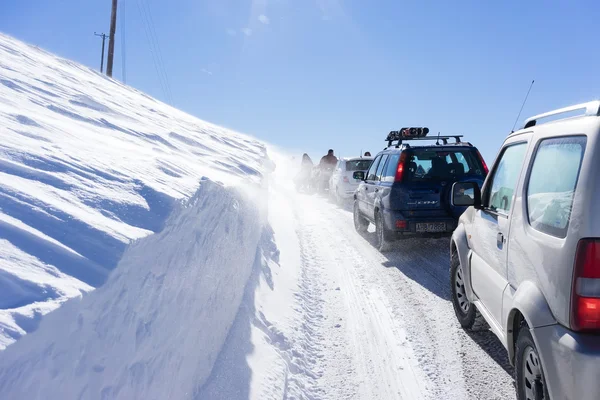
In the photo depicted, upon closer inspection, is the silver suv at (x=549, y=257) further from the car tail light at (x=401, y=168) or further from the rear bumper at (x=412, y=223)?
the car tail light at (x=401, y=168)

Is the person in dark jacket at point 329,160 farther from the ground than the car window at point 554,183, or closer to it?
farther from the ground

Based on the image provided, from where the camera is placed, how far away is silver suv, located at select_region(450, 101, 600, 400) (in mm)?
1752

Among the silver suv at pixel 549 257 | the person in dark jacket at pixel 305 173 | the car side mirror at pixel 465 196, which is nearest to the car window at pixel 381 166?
the car side mirror at pixel 465 196

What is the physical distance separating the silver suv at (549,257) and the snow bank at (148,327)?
2.03 metres

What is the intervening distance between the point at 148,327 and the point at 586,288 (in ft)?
7.02

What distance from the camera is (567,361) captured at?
1794mm

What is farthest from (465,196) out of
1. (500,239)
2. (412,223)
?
(412,223)

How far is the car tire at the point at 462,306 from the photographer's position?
3.81 meters

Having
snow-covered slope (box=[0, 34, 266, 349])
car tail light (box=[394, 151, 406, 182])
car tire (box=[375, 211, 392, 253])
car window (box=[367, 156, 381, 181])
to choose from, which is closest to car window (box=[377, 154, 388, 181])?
car window (box=[367, 156, 381, 181])

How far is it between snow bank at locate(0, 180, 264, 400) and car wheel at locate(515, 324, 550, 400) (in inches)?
80.3

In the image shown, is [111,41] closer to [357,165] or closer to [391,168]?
[357,165]

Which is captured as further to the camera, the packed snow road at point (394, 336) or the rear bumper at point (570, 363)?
the packed snow road at point (394, 336)

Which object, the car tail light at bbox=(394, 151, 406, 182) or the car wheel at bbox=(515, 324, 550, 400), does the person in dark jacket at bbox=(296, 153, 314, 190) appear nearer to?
the car tail light at bbox=(394, 151, 406, 182)

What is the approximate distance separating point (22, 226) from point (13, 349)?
29.2 inches
